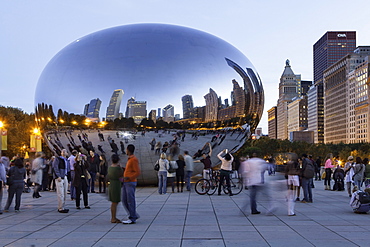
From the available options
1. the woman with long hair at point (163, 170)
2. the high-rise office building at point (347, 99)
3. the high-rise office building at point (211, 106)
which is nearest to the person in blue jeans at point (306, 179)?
the high-rise office building at point (211, 106)

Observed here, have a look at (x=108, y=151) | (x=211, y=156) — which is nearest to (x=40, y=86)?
(x=108, y=151)

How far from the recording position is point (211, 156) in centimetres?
1850

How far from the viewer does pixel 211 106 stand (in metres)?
16.9

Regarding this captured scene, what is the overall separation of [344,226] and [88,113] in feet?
35.1

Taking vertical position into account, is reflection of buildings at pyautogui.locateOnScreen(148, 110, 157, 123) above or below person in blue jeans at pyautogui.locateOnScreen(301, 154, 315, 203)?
above

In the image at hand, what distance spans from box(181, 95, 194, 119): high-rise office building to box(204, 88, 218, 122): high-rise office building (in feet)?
2.12

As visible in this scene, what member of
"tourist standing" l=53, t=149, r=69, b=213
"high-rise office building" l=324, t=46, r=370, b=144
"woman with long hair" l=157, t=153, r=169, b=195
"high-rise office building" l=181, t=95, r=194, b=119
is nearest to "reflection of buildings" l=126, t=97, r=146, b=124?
"high-rise office building" l=181, t=95, r=194, b=119

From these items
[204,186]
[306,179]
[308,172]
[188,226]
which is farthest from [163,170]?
[188,226]

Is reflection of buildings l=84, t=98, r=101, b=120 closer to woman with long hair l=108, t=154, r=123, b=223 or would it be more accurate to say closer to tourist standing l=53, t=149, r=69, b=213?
tourist standing l=53, t=149, r=69, b=213

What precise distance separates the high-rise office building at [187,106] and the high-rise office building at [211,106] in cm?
65

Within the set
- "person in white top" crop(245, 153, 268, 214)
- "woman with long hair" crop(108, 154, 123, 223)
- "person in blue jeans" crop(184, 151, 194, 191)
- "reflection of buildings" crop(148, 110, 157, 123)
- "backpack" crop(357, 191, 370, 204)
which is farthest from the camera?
"person in blue jeans" crop(184, 151, 194, 191)

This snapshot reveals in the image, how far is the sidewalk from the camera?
25.1 ft

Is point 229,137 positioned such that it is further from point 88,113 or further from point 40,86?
point 40,86

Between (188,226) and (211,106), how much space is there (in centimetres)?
838
